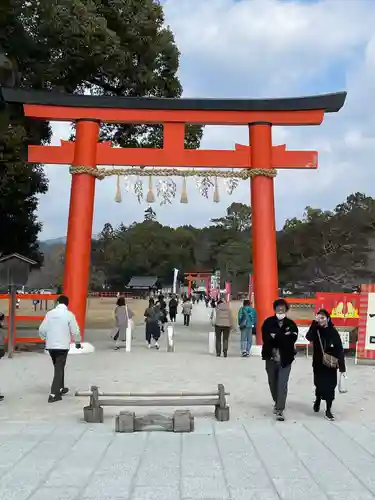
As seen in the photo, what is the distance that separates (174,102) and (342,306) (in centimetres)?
664

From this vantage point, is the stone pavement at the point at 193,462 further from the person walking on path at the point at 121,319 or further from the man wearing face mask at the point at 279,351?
the person walking on path at the point at 121,319

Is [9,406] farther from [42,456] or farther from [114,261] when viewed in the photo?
[114,261]

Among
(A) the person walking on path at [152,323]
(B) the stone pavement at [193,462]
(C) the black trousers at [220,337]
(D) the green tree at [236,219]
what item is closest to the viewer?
(B) the stone pavement at [193,462]

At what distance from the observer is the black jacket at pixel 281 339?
7.20 m

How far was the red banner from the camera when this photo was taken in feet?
46.7

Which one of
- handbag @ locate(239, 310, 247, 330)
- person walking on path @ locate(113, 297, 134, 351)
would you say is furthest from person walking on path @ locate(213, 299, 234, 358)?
person walking on path @ locate(113, 297, 134, 351)

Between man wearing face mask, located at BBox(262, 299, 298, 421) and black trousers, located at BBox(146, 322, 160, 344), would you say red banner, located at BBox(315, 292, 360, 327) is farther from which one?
man wearing face mask, located at BBox(262, 299, 298, 421)

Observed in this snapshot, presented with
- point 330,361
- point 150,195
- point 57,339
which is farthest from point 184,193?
point 330,361

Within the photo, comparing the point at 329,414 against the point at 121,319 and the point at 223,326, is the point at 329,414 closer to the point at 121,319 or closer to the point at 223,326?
the point at 223,326

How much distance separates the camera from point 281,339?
23.8ft

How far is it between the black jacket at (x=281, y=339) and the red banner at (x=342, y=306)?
719 centimetres

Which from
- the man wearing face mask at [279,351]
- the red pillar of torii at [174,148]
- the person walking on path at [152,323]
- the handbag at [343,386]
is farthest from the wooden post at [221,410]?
the person walking on path at [152,323]

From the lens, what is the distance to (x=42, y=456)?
17.8 feet

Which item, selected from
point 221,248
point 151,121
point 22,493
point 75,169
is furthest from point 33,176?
point 221,248
